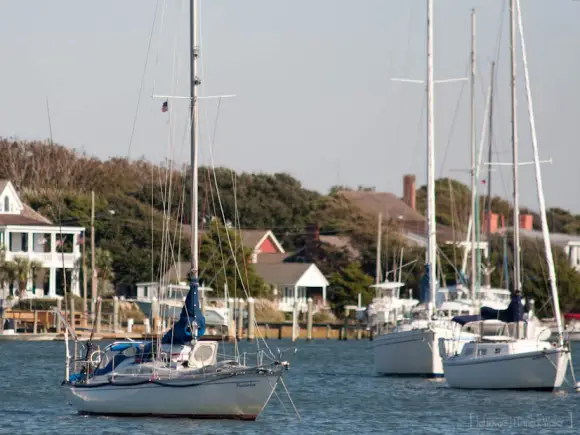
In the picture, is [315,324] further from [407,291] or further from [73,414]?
[73,414]

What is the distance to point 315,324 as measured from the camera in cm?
8856

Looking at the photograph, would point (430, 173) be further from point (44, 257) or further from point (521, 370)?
point (44, 257)

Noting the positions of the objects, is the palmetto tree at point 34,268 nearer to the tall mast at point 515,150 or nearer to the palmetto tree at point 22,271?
the palmetto tree at point 22,271

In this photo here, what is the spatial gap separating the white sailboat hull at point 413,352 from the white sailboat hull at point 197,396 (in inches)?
678

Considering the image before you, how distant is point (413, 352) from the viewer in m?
49.4

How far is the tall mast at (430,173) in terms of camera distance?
1948 inches

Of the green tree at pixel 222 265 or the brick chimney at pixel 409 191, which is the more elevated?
the brick chimney at pixel 409 191

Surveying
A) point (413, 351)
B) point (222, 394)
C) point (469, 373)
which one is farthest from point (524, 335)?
point (222, 394)

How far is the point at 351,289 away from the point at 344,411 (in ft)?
188

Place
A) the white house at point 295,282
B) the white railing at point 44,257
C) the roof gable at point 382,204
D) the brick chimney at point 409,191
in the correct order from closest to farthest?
the white railing at point 44,257 → the white house at point 295,282 → the roof gable at point 382,204 → the brick chimney at point 409,191

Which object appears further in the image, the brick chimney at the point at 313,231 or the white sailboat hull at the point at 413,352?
the brick chimney at the point at 313,231

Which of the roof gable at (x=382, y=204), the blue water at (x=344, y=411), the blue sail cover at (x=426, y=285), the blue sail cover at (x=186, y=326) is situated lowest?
the blue water at (x=344, y=411)

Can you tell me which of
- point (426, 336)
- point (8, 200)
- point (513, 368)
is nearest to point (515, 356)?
point (513, 368)

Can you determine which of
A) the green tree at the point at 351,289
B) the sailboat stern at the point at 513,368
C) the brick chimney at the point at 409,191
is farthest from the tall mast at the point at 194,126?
the brick chimney at the point at 409,191
